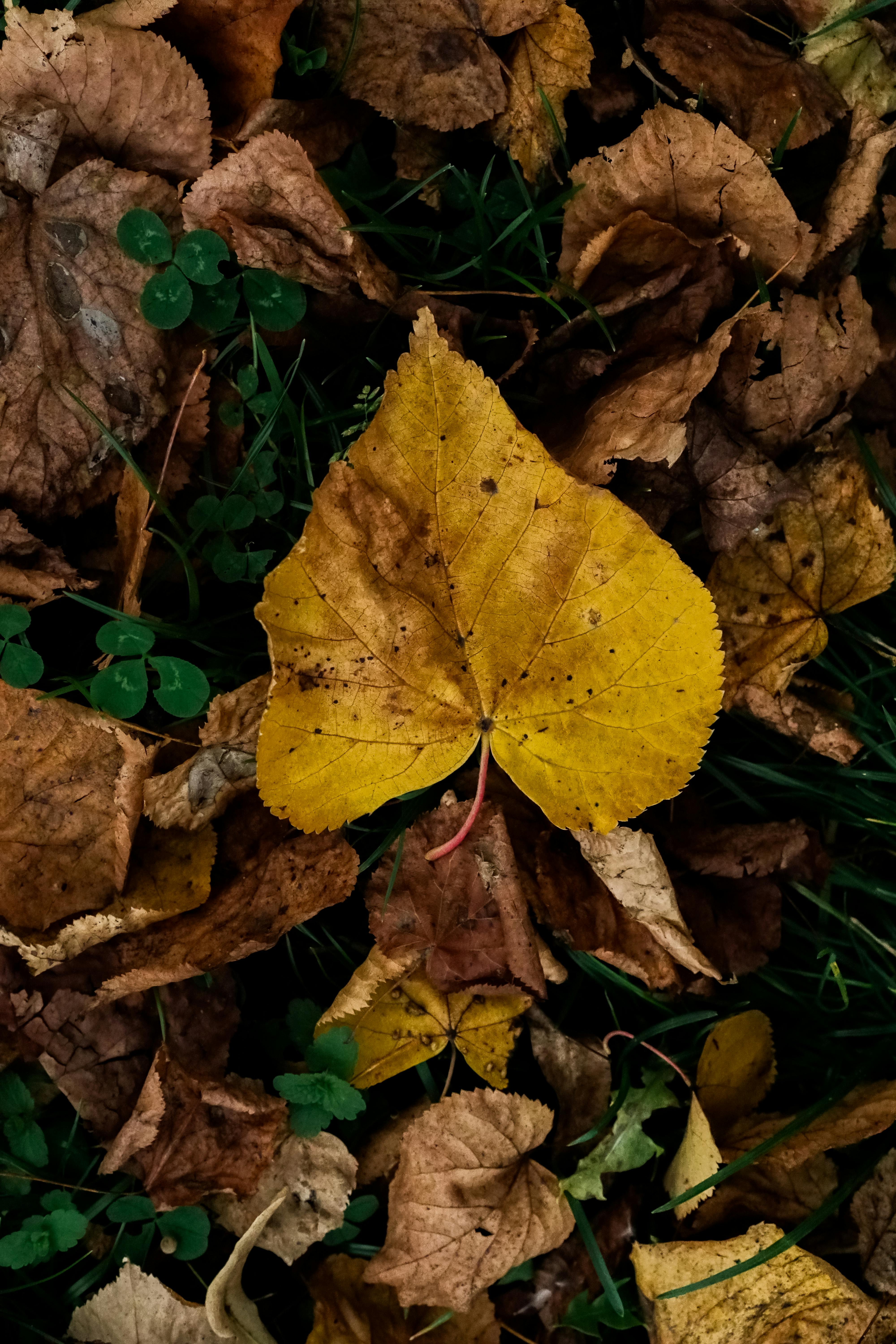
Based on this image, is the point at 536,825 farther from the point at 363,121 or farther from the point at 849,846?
the point at 363,121

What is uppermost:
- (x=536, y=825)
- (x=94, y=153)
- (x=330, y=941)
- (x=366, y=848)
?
(x=94, y=153)

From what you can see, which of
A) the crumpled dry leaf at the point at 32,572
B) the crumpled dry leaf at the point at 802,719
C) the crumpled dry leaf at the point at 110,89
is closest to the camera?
the crumpled dry leaf at the point at 110,89

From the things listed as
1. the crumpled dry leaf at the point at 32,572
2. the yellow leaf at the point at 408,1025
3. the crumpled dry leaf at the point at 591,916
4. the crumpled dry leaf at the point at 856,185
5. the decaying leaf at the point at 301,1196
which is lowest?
the decaying leaf at the point at 301,1196

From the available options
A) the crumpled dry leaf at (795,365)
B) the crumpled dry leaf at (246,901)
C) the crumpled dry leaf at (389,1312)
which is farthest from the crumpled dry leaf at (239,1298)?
the crumpled dry leaf at (795,365)

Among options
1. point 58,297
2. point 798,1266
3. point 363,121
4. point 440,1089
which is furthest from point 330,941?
point 363,121

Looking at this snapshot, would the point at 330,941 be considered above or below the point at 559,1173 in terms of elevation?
above

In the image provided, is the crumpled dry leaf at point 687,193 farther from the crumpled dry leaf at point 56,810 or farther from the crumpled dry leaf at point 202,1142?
the crumpled dry leaf at point 202,1142

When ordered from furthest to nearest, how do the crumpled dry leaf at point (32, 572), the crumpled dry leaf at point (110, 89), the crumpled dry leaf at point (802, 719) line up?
the crumpled dry leaf at point (802, 719) → the crumpled dry leaf at point (32, 572) → the crumpled dry leaf at point (110, 89)

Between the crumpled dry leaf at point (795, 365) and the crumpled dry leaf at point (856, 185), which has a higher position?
the crumpled dry leaf at point (856, 185)
